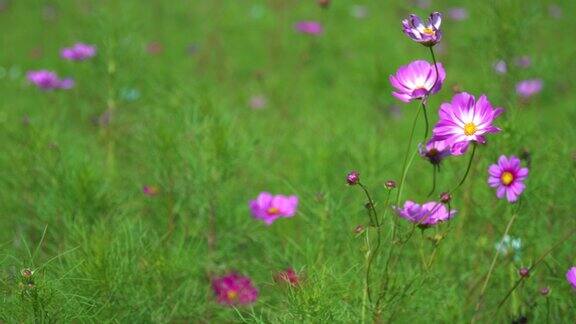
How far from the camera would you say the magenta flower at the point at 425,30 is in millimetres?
1127

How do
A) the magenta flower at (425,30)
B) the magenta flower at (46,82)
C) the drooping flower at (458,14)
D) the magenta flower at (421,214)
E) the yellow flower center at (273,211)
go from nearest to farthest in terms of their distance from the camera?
the magenta flower at (425,30)
the magenta flower at (421,214)
the yellow flower center at (273,211)
the magenta flower at (46,82)
the drooping flower at (458,14)

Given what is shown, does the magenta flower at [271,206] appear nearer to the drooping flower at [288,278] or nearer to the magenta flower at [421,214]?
the drooping flower at [288,278]

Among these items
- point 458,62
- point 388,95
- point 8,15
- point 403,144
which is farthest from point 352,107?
point 8,15

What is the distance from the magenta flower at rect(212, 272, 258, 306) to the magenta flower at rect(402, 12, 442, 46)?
2.68 ft

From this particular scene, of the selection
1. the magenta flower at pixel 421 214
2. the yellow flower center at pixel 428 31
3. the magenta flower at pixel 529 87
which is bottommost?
the magenta flower at pixel 529 87

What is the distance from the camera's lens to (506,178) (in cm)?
137

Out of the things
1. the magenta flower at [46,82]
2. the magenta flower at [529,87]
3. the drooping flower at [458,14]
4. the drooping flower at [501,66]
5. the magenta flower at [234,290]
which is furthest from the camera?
the drooping flower at [458,14]

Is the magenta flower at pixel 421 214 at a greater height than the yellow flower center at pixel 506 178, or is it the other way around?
the yellow flower center at pixel 506 178

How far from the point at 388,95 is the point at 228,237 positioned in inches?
68.2

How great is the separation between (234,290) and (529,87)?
2575 millimetres

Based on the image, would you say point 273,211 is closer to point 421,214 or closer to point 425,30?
point 421,214

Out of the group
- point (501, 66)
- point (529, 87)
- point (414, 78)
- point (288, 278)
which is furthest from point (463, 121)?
point (529, 87)

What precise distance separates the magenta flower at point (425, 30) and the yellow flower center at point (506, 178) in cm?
39

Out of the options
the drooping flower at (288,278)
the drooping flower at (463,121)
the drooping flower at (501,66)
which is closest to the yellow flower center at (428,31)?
the drooping flower at (463,121)
